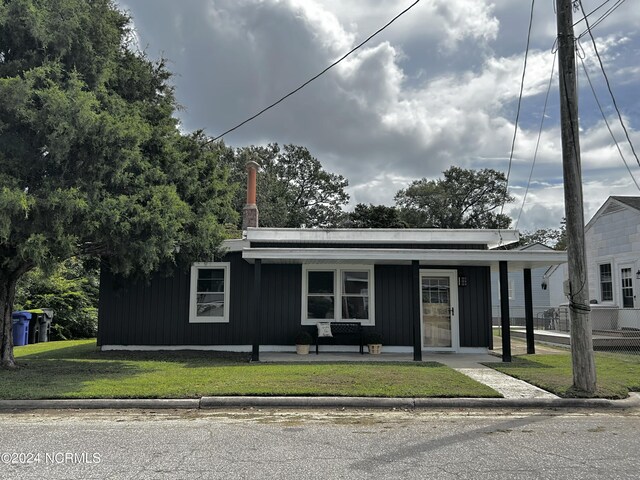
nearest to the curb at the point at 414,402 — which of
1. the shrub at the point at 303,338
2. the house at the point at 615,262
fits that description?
the shrub at the point at 303,338

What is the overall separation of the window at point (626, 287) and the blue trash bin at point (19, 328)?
19.9 m

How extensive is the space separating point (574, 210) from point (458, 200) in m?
39.7

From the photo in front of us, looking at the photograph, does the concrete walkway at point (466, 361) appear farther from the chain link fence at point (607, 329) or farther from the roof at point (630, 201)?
the roof at point (630, 201)

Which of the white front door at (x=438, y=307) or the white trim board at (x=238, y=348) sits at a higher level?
the white front door at (x=438, y=307)

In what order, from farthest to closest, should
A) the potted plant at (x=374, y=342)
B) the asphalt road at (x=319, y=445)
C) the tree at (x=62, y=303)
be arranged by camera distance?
the tree at (x=62, y=303), the potted plant at (x=374, y=342), the asphalt road at (x=319, y=445)

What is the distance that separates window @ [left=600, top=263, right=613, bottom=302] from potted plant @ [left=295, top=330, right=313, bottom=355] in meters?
11.9

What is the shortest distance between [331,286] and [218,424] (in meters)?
7.66

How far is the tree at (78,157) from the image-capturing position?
823cm

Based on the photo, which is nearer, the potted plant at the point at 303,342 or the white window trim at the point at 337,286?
the potted plant at the point at 303,342

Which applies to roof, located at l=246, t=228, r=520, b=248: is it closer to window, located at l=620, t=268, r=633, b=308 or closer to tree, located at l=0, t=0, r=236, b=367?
tree, located at l=0, t=0, r=236, b=367

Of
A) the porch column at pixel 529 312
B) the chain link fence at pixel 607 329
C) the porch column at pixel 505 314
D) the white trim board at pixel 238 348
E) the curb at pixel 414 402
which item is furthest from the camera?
the chain link fence at pixel 607 329

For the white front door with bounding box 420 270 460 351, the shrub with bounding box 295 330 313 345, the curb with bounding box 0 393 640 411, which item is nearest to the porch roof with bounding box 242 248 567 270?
the white front door with bounding box 420 270 460 351

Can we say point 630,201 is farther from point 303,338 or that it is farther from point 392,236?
point 303,338

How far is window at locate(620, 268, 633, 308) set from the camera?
17.2 metres
